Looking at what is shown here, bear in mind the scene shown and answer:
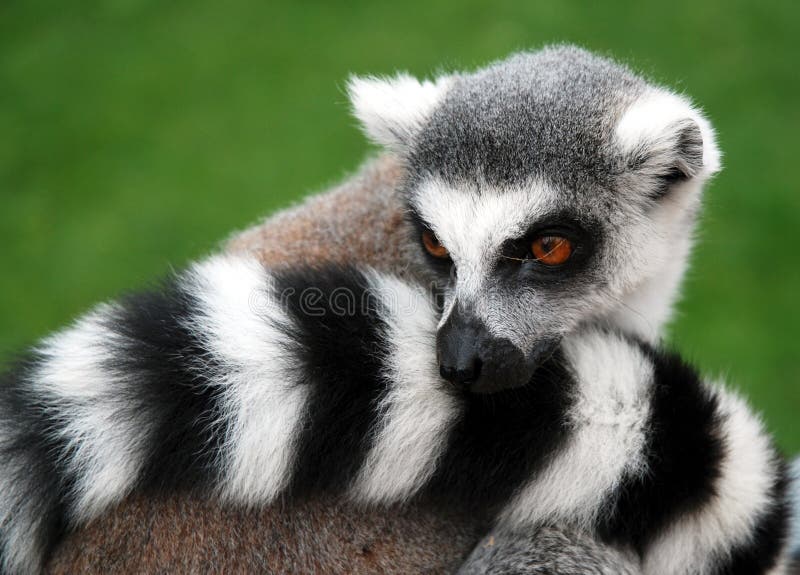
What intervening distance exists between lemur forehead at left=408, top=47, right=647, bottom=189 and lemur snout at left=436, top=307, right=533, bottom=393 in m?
0.35

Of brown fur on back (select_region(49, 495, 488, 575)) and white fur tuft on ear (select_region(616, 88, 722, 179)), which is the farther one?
white fur tuft on ear (select_region(616, 88, 722, 179))

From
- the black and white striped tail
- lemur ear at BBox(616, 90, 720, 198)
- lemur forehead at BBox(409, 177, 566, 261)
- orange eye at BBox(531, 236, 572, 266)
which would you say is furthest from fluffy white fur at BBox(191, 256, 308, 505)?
lemur ear at BBox(616, 90, 720, 198)

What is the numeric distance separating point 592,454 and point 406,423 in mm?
345

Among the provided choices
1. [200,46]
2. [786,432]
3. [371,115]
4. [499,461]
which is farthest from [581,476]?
[200,46]

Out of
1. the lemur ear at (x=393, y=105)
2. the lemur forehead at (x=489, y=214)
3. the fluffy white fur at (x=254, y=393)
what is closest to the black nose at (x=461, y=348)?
the lemur forehead at (x=489, y=214)

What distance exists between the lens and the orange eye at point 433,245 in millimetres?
1939

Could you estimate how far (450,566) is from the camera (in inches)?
70.7

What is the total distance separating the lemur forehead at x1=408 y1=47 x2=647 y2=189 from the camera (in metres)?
1.85

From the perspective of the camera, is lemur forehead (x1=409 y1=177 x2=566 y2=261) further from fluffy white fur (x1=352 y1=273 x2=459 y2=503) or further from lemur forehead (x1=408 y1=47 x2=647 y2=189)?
fluffy white fur (x1=352 y1=273 x2=459 y2=503)

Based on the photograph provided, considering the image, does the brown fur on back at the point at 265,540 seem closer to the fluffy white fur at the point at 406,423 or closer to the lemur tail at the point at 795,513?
the fluffy white fur at the point at 406,423

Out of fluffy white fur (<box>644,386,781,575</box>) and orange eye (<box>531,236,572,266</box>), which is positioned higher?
orange eye (<box>531,236,572,266</box>)

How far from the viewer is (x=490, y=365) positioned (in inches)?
65.0

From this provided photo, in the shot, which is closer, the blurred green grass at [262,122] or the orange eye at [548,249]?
the orange eye at [548,249]

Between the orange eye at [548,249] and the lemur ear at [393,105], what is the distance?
47 cm
